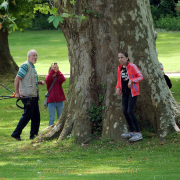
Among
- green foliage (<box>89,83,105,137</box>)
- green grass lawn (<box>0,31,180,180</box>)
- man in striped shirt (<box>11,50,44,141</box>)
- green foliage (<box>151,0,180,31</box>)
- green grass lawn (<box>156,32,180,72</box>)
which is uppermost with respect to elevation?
green foliage (<box>151,0,180,31</box>)

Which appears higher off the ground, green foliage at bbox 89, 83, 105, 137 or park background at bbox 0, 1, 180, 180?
green foliage at bbox 89, 83, 105, 137

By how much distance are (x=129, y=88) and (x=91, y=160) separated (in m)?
1.68

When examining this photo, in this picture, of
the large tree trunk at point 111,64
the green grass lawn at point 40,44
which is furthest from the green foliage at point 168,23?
the large tree trunk at point 111,64

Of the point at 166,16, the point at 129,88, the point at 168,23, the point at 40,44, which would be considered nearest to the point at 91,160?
the point at 129,88

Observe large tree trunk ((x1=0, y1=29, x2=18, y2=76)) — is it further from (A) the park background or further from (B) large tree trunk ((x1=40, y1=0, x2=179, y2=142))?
(B) large tree trunk ((x1=40, y1=0, x2=179, y2=142))

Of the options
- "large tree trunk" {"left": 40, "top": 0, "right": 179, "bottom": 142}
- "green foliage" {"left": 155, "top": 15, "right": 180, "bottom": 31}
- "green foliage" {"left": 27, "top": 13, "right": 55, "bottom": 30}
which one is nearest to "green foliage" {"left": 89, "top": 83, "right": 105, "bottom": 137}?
"large tree trunk" {"left": 40, "top": 0, "right": 179, "bottom": 142}

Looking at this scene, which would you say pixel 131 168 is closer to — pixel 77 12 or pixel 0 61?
pixel 77 12

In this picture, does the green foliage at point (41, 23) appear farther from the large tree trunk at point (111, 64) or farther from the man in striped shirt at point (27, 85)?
the large tree trunk at point (111, 64)

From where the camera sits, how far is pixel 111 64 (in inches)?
→ 337

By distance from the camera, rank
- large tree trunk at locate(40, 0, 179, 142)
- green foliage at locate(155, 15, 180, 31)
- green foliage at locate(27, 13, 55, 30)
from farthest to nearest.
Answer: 1. green foliage at locate(27, 13, 55, 30)
2. green foliage at locate(155, 15, 180, 31)
3. large tree trunk at locate(40, 0, 179, 142)

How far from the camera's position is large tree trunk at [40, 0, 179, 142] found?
327 inches

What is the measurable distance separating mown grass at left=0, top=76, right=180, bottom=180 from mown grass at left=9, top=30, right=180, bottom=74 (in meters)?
21.1

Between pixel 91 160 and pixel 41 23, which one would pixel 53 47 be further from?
pixel 91 160

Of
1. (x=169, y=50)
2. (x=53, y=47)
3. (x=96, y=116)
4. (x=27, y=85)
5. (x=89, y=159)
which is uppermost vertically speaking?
(x=27, y=85)
